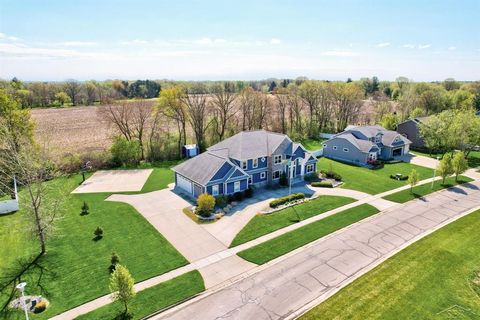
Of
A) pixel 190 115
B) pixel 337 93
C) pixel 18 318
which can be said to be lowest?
pixel 18 318

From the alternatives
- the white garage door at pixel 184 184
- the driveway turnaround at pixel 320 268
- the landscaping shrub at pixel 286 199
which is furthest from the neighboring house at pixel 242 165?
the driveway turnaround at pixel 320 268

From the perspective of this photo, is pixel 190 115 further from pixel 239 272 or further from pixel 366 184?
pixel 239 272

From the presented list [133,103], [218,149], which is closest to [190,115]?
[133,103]

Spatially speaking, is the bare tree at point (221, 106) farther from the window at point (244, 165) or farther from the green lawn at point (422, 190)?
the green lawn at point (422, 190)

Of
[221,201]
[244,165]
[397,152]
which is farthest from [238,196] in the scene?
[397,152]

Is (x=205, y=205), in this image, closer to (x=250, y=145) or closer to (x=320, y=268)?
(x=250, y=145)

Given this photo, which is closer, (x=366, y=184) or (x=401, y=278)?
(x=401, y=278)

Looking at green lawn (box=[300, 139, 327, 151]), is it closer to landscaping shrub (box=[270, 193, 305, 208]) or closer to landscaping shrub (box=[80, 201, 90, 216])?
landscaping shrub (box=[270, 193, 305, 208])
